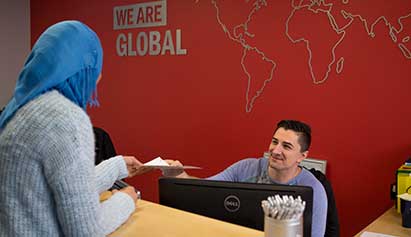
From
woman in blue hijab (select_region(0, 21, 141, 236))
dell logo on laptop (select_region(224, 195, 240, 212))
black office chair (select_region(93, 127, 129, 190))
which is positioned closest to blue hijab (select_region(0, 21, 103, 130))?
woman in blue hijab (select_region(0, 21, 141, 236))

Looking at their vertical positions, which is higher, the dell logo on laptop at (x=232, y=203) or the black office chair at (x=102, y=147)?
the dell logo on laptop at (x=232, y=203)

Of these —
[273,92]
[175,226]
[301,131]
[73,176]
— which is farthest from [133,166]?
[273,92]

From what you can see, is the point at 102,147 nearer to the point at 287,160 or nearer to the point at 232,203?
the point at 287,160

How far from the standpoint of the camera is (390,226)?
2.30 m

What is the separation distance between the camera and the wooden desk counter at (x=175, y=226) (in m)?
1.32

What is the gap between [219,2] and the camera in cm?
323

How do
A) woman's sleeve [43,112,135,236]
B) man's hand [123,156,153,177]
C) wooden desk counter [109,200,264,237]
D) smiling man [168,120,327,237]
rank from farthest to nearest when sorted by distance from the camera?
smiling man [168,120,327,237] < man's hand [123,156,153,177] < wooden desk counter [109,200,264,237] < woman's sleeve [43,112,135,236]

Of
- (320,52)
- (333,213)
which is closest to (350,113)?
(320,52)

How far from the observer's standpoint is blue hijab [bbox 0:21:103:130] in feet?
3.76

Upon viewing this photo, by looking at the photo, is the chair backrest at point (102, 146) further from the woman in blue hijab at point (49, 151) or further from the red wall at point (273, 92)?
the woman in blue hijab at point (49, 151)

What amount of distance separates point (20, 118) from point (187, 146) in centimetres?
244

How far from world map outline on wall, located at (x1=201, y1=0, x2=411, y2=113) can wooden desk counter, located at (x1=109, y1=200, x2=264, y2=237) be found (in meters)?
1.65

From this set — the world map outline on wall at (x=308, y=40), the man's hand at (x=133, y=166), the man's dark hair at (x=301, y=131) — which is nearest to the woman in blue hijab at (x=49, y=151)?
the man's hand at (x=133, y=166)

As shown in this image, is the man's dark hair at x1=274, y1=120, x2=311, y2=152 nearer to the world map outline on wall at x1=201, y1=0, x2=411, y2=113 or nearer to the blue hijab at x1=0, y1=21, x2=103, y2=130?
the world map outline on wall at x1=201, y1=0, x2=411, y2=113
